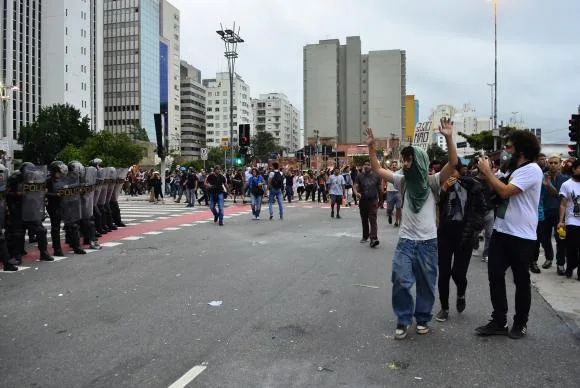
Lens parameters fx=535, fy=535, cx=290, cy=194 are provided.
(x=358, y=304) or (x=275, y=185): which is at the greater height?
(x=275, y=185)

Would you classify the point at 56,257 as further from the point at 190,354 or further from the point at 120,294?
the point at 190,354

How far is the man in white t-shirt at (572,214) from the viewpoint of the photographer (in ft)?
25.1

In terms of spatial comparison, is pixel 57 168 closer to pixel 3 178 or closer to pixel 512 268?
pixel 3 178

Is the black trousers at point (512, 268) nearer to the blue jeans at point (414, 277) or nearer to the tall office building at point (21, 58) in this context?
the blue jeans at point (414, 277)

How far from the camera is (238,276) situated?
7938mm

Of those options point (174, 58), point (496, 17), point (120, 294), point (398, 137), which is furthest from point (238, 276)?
point (174, 58)

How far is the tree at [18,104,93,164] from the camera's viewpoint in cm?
7288

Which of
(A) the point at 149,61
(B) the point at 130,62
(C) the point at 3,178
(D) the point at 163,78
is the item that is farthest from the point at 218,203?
(D) the point at 163,78

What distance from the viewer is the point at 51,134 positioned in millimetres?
73750

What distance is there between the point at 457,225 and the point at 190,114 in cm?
15883

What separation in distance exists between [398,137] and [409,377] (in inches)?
4673

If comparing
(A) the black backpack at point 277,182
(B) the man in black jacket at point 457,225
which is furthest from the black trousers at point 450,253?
(A) the black backpack at point 277,182

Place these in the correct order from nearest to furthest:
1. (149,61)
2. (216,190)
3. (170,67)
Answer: (216,190) → (149,61) → (170,67)

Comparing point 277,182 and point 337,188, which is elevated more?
point 277,182
